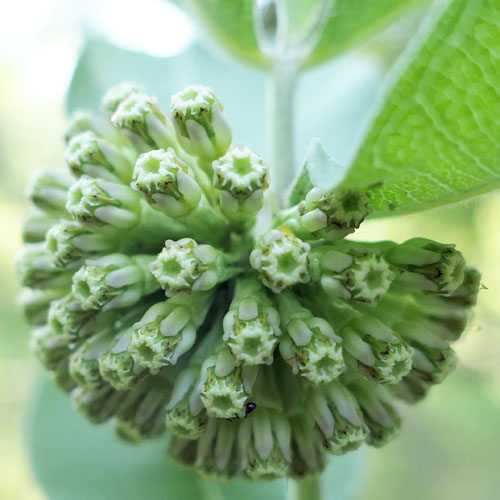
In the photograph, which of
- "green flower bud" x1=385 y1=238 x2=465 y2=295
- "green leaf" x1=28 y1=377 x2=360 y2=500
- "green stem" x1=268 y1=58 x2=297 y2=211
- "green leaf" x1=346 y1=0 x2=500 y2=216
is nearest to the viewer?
"green leaf" x1=346 y1=0 x2=500 y2=216

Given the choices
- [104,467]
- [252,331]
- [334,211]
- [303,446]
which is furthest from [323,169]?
[104,467]

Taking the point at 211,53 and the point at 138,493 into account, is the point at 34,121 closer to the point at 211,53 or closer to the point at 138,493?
the point at 211,53

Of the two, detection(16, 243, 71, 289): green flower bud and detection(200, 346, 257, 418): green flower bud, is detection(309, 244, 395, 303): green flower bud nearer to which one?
detection(200, 346, 257, 418): green flower bud

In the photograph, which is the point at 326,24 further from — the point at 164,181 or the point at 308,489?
the point at 308,489

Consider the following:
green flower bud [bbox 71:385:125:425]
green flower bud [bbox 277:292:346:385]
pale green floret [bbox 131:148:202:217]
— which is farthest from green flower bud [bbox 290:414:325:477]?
pale green floret [bbox 131:148:202:217]

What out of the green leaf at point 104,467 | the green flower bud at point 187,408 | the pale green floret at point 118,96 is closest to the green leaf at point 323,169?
the green flower bud at point 187,408

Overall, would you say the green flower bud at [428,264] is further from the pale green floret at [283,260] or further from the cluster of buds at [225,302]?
the pale green floret at [283,260]
